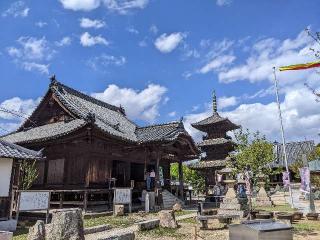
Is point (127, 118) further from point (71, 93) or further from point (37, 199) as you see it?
point (37, 199)

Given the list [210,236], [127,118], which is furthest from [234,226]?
[127,118]

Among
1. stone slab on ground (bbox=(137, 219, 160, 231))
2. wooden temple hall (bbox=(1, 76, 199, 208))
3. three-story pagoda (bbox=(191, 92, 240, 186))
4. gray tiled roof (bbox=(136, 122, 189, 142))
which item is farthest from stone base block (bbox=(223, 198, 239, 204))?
three-story pagoda (bbox=(191, 92, 240, 186))

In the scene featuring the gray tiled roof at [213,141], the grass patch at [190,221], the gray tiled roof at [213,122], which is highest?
the gray tiled roof at [213,122]

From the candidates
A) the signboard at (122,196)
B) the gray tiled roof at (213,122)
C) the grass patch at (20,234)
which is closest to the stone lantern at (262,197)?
the signboard at (122,196)

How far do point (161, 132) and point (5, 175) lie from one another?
1257 centimetres

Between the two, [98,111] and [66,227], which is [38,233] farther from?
[98,111]

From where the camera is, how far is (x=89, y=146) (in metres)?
20.2

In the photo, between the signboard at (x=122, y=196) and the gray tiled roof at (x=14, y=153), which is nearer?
the gray tiled roof at (x=14, y=153)

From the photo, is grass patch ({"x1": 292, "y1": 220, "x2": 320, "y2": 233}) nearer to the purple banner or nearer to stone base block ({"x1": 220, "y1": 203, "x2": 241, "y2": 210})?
stone base block ({"x1": 220, "y1": 203, "x2": 241, "y2": 210})

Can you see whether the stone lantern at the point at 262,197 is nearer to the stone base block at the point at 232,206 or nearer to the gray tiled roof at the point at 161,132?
the gray tiled roof at the point at 161,132

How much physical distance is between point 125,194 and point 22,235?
763 cm

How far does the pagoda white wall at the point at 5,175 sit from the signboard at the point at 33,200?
948 mm

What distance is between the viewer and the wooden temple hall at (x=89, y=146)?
20172mm

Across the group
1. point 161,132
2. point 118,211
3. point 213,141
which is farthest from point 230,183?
point 213,141
